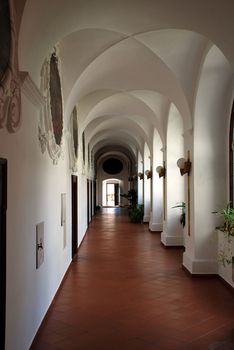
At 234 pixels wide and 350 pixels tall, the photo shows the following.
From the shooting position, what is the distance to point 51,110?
526cm

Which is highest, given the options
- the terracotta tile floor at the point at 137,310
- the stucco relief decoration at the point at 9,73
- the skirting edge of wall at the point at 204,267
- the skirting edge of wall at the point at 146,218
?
the stucco relief decoration at the point at 9,73

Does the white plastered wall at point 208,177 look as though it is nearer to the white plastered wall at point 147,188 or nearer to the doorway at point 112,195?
the white plastered wall at point 147,188

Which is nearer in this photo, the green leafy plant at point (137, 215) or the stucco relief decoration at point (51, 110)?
the stucco relief decoration at point (51, 110)

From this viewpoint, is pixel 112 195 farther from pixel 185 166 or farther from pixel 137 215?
pixel 185 166

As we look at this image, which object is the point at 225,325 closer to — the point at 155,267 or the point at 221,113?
the point at 155,267

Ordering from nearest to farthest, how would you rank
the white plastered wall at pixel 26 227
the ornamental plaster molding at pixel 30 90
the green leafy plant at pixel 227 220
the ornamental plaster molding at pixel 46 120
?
the white plastered wall at pixel 26 227
the ornamental plaster molding at pixel 30 90
the ornamental plaster molding at pixel 46 120
the green leafy plant at pixel 227 220

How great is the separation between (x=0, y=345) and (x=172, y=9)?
420 cm

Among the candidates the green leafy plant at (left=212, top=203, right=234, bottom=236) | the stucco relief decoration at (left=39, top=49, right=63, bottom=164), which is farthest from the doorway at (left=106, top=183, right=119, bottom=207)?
the stucco relief decoration at (left=39, top=49, right=63, bottom=164)

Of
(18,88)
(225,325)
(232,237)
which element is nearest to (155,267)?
(232,237)

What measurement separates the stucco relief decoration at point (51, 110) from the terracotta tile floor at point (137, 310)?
2.26m

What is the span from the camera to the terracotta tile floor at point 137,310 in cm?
398

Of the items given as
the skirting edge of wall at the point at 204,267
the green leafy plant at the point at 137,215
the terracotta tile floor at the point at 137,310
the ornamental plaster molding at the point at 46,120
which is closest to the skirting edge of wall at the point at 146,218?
the green leafy plant at the point at 137,215

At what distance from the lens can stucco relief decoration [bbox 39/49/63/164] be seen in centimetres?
459

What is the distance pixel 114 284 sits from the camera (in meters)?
6.46
